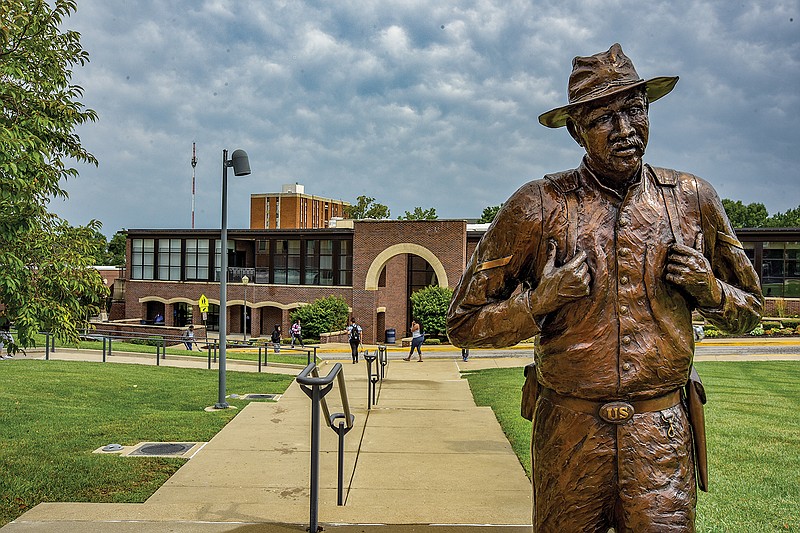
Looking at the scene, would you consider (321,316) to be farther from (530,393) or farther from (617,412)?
(617,412)

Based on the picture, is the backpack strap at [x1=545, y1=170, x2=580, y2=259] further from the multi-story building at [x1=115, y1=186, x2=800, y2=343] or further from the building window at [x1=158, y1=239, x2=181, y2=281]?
the building window at [x1=158, y1=239, x2=181, y2=281]

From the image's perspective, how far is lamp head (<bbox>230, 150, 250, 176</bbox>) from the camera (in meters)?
10.7

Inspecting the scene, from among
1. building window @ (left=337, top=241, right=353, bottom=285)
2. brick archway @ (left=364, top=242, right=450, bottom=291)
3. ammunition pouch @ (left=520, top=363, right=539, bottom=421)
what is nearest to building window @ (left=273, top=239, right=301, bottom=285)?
building window @ (left=337, top=241, right=353, bottom=285)

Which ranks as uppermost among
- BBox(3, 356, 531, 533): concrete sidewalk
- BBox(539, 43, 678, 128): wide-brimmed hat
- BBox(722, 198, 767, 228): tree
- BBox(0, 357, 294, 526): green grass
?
BBox(722, 198, 767, 228): tree

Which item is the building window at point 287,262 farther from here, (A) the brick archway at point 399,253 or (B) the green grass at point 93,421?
(B) the green grass at point 93,421

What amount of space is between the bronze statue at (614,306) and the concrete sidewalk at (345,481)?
9.32ft

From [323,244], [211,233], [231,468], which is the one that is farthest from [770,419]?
[211,233]

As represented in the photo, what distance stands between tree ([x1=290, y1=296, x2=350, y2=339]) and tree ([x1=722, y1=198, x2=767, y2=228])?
5056cm

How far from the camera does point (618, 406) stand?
2467 millimetres

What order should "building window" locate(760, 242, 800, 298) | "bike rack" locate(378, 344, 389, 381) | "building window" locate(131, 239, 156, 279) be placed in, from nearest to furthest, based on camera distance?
"bike rack" locate(378, 344, 389, 381), "building window" locate(760, 242, 800, 298), "building window" locate(131, 239, 156, 279)

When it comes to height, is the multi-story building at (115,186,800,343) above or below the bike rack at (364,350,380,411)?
above

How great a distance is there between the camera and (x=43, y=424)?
9.13 meters

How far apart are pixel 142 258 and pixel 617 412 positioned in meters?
39.9

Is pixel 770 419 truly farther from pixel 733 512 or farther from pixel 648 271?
pixel 648 271
